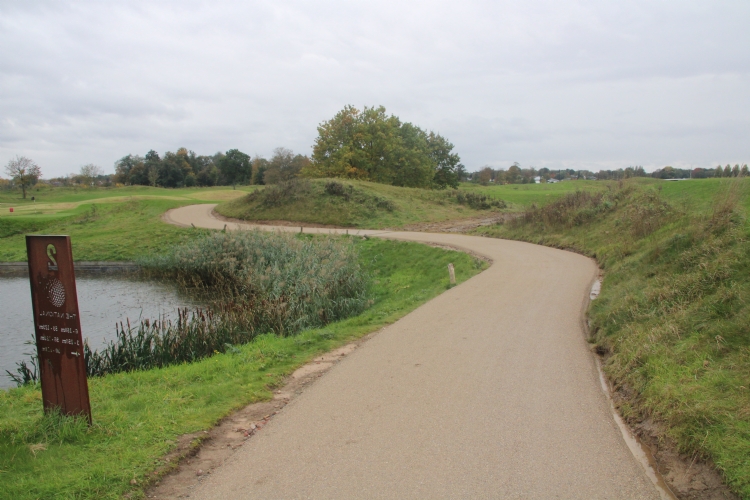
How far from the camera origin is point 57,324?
477 centimetres

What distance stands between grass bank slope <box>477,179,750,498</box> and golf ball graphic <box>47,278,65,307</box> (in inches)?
230

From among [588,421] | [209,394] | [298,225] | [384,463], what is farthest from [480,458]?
[298,225]

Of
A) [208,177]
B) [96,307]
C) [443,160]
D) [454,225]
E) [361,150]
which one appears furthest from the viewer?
[208,177]

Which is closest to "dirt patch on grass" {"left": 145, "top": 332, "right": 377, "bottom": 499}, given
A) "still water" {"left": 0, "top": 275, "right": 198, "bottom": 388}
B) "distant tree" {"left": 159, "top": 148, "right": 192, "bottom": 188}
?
"still water" {"left": 0, "top": 275, "right": 198, "bottom": 388}

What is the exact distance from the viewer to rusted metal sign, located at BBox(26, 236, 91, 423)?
468cm

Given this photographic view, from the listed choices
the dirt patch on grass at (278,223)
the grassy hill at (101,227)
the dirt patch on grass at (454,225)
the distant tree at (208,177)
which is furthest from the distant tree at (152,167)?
the dirt patch on grass at (454,225)

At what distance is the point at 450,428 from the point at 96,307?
48.3 ft

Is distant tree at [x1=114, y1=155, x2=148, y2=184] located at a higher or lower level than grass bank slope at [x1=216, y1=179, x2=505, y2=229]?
higher

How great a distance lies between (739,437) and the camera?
4.35 metres

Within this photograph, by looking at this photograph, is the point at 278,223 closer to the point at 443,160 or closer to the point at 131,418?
the point at 131,418


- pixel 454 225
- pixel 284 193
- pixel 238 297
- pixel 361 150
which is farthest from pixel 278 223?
pixel 361 150

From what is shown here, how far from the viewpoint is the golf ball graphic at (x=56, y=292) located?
15.4 ft

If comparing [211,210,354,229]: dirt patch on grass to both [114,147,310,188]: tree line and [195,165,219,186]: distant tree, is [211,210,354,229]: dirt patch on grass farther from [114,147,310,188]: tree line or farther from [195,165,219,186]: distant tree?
[195,165,219,186]: distant tree

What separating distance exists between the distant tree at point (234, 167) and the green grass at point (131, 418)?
3548 inches
